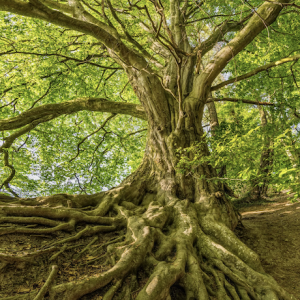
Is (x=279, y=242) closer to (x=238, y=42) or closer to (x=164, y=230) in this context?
(x=164, y=230)

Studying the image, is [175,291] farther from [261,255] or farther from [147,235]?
[261,255]

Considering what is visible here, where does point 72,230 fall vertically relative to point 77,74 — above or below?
below

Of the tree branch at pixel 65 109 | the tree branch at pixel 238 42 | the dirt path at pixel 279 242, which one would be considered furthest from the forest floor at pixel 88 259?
the tree branch at pixel 238 42

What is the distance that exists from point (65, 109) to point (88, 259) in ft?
15.1

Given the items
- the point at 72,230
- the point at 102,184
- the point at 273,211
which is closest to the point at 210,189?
the point at 72,230

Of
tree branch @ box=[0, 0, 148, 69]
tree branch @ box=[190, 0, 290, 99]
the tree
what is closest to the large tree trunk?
the tree

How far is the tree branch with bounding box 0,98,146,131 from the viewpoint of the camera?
219 inches

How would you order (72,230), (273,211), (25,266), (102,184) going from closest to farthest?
(25,266)
(72,230)
(273,211)
(102,184)

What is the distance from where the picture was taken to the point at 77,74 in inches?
309

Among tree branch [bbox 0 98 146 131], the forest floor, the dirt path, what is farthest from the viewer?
tree branch [bbox 0 98 146 131]

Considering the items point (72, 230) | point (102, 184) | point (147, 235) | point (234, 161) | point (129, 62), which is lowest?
point (147, 235)

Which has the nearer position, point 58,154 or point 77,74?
point 77,74

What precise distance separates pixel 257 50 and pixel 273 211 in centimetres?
620

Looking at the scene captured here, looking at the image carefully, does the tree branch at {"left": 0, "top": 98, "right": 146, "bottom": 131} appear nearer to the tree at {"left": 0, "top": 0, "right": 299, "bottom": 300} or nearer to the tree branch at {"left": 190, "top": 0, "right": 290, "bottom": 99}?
the tree at {"left": 0, "top": 0, "right": 299, "bottom": 300}
